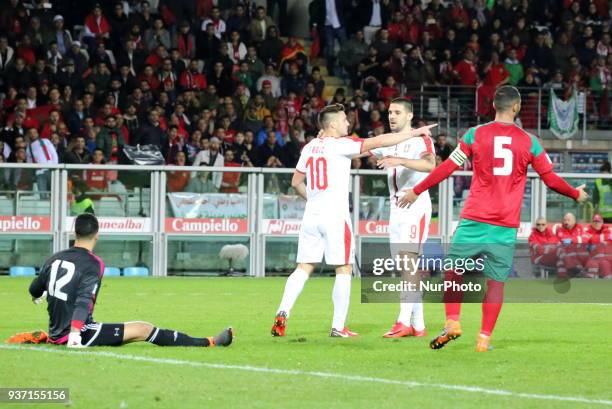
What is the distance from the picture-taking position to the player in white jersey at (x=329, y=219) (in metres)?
11.9

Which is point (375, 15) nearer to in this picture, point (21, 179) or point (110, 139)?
point (110, 139)

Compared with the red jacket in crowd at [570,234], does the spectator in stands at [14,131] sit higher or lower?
higher

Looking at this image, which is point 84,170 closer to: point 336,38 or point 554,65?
point 336,38

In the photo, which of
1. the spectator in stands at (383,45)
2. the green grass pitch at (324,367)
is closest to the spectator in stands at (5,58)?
the spectator in stands at (383,45)

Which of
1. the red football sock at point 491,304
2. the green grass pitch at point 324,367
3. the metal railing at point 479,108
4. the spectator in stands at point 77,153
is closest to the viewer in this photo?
the green grass pitch at point 324,367

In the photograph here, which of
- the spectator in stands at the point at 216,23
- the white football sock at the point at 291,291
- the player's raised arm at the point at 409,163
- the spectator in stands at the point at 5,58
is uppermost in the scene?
the spectator in stands at the point at 216,23

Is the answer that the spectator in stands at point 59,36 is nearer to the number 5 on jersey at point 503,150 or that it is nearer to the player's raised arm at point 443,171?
the player's raised arm at point 443,171

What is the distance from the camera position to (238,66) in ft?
93.1

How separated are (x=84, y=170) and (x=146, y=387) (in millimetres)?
15346

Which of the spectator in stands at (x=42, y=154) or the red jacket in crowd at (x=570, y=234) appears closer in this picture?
the spectator in stands at (x=42, y=154)

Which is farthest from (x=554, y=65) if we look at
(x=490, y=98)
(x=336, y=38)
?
(x=336, y=38)

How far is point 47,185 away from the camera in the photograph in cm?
2331

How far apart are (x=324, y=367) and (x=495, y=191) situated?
2.20 meters

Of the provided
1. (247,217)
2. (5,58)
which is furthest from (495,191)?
(5,58)
